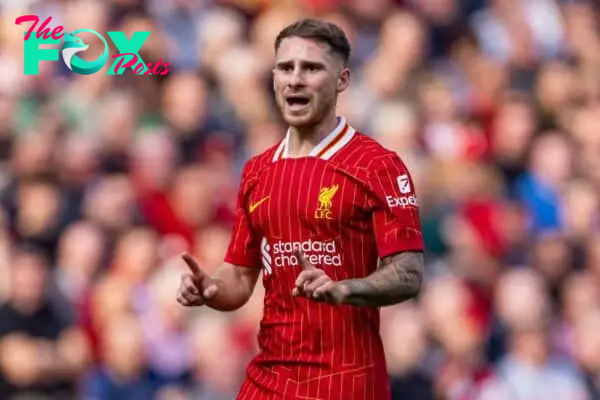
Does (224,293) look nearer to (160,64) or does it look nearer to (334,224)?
(334,224)

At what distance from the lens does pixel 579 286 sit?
1207cm

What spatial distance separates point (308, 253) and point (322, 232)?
96 mm

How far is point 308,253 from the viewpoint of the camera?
629 centimetres

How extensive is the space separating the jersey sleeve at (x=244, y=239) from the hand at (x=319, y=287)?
88 cm

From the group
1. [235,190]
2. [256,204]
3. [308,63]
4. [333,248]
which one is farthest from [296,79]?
[235,190]

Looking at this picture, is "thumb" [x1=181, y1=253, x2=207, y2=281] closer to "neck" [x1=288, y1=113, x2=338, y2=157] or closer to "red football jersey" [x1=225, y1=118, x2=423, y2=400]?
"red football jersey" [x1=225, y1=118, x2=423, y2=400]

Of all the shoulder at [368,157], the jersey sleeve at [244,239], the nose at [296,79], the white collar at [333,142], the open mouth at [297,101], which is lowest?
the jersey sleeve at [244,239]

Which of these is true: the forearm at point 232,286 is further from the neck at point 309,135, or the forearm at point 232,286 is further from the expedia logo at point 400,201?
the expedia logo at point 400,201

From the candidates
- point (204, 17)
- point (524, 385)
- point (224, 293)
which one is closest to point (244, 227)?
point (224, 293)

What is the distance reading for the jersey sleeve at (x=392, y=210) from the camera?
243 inches

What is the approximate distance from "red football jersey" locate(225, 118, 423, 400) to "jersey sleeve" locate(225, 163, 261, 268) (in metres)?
0.22

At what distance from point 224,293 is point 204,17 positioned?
7024 mm

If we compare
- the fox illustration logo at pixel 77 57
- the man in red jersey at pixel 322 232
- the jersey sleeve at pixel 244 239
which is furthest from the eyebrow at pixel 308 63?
the fox illustration logo at pixel 77 57

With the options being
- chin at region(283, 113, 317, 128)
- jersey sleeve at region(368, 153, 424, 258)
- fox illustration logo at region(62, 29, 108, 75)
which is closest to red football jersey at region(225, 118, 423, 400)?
jersey sleeve at region(368, 153, 424, 258)
